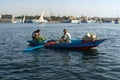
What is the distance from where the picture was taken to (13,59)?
75.9 feet

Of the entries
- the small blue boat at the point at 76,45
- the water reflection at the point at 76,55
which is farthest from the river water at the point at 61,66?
the small blue boat at the point at 76,45

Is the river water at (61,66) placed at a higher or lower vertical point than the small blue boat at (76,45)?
lower

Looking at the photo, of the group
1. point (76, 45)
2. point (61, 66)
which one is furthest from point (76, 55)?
point (61, 66)

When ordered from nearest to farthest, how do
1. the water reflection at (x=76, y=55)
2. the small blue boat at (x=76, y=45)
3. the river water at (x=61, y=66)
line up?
the river water at (x=61, y=66) → the water reflection at (x=76, y=55) → the small blue boat at (x=76, y=45)

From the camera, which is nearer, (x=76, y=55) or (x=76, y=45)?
(x=76, y=55)

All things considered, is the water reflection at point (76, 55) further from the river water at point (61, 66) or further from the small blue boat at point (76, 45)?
the small blue boat at point (76, 45)

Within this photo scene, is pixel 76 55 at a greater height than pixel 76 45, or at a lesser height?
lesser

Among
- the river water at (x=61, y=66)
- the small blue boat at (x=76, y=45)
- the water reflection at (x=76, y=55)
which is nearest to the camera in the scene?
the river water at (x=61, y=66)

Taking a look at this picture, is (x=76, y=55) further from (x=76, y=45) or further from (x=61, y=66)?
(x=61, y=66)

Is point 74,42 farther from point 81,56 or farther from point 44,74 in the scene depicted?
point 44,74

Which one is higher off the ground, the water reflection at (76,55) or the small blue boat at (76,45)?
the small blue boat at (76,45)

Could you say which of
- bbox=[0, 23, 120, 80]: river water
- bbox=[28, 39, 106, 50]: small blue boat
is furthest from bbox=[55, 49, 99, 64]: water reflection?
bbox=[28, 39, 106, 50]: small blue boat

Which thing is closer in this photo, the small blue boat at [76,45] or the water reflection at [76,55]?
the water reflection at [76,55]

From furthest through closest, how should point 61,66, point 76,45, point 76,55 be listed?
point 76,45 → point 76,55 → point 61,66
